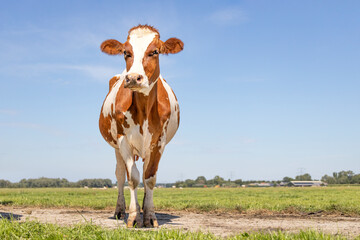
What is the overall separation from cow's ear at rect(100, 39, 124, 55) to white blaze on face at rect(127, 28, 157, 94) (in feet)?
1.43

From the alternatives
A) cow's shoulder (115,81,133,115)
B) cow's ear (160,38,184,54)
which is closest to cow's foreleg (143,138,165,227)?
cow's shoulder (115,81,133,115)

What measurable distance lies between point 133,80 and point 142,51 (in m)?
0.96

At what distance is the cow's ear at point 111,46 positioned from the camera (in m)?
8.17

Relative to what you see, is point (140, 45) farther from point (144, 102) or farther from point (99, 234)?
point (99, 234)

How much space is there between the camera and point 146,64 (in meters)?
7.47

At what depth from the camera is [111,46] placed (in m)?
8.25

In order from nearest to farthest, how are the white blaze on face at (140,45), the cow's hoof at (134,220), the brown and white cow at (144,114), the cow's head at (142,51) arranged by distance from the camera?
the cow's head at (142,51), the white blaze on face at (140,45), the brown and white cow at (144,114), the cow's hoof at (134,220)

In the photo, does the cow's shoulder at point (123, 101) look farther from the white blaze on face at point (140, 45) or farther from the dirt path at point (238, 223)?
the dirt path at point (238, 223)

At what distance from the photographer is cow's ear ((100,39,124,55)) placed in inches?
321

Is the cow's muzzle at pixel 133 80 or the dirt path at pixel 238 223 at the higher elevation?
the cow's muzzle at pixel 133 80

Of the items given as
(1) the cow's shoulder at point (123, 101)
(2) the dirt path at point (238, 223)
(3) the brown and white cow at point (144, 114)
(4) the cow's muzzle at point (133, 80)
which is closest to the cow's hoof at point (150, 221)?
(3) the brown and white cow at point (144, 114)

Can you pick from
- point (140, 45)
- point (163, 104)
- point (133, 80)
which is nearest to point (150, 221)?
point (163, 104)

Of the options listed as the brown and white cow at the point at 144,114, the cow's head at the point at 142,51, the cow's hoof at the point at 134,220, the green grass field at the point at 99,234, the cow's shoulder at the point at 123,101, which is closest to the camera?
the green grass field at the point at 99,234

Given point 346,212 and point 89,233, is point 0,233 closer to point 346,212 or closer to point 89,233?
point 89,233
